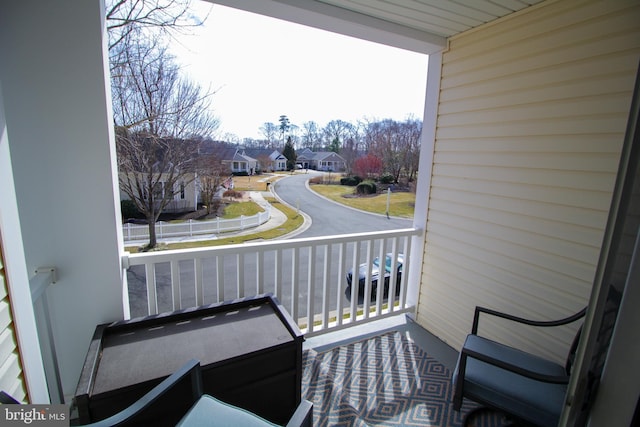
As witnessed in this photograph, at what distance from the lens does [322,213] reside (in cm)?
485

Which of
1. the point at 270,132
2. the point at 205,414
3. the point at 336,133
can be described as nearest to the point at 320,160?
the point at 336,133

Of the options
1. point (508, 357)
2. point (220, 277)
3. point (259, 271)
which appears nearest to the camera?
point (508, 357)

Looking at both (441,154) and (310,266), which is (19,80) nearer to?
(310,266)

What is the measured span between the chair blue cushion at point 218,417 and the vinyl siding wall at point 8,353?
1.87 ft

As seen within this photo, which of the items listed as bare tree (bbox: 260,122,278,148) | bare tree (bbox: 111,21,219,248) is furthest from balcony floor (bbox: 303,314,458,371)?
bare tree (bbox: 260,122,278,148)

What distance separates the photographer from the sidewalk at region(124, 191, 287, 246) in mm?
3089

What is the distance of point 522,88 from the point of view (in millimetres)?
2105

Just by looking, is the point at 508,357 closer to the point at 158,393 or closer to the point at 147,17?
the point at 158,393

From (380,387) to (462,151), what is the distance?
2.05m

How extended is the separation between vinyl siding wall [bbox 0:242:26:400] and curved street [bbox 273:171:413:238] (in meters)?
3.06

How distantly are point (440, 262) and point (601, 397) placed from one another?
2130mm

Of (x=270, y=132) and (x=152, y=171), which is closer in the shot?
(x=152, y=171)

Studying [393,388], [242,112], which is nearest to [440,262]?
[393,388]

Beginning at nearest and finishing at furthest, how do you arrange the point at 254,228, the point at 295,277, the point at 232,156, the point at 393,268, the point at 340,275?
the point at 295,277 → the point at 340,275 → the point at 393,268 → the point at 232,156 → the point at 254,228
